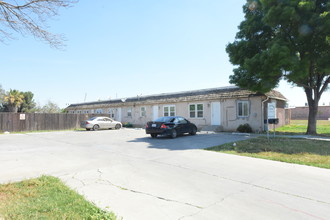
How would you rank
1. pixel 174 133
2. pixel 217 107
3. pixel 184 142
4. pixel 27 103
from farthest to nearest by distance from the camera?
pixel 27 103, pixel 217 107, pixel 174 133, pixel 184 142

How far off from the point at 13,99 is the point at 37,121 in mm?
19070

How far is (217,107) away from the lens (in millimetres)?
19516

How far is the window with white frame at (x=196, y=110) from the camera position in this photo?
A: 68.2 feet

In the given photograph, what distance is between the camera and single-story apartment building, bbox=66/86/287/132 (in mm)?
17203

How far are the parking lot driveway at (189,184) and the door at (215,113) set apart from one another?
38.7 feet

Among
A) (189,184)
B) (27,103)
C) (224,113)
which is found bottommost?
(189,184)

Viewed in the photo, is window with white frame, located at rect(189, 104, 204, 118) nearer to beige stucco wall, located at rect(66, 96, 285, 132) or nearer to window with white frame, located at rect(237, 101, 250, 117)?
beige stucco wall, located at rect(66, 96, 285, 132)

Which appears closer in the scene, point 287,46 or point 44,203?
point 44,203

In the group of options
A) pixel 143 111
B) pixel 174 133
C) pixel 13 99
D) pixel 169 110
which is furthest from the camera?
pixel 13 99

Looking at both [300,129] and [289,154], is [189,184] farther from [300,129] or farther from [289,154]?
[300,129]

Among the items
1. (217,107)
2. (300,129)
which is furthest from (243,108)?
(300,129)

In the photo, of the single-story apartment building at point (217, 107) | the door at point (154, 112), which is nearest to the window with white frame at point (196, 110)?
the single-story apartment building at point (217, 107)

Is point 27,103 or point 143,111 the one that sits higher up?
point 27,103

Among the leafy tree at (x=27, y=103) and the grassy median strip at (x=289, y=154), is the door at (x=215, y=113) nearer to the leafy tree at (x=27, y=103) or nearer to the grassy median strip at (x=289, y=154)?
the grassy median strip at (x=289, y=154)
